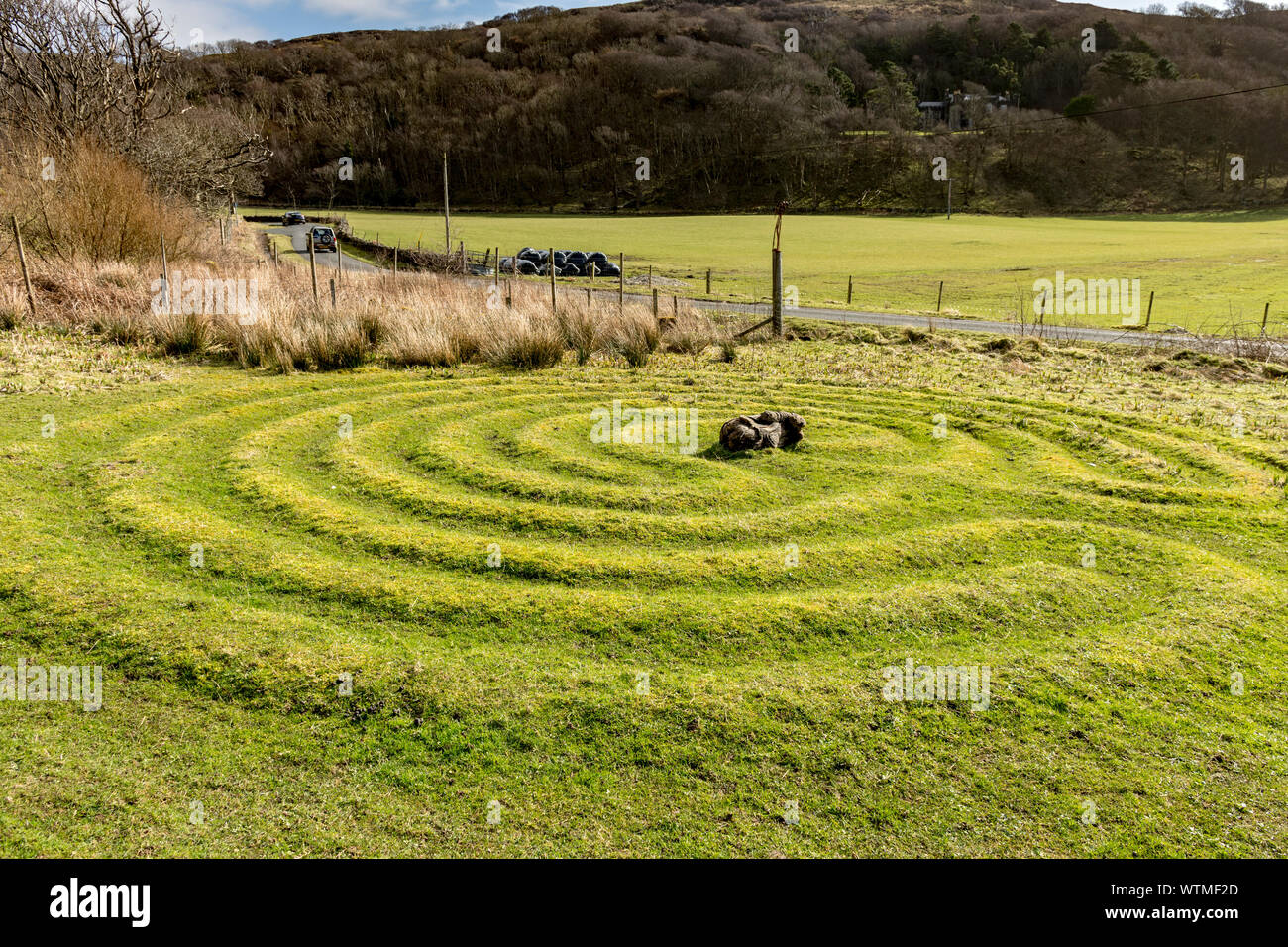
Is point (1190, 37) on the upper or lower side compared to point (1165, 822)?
upper

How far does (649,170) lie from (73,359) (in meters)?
127

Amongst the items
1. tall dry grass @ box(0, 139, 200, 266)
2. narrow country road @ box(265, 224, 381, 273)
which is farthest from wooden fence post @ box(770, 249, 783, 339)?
narrow country road @ box(265, 224, 381, 273)

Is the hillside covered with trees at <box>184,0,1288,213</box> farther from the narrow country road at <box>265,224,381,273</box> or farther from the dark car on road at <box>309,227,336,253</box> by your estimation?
the dark car on road at <box>309,227,336,253</box>

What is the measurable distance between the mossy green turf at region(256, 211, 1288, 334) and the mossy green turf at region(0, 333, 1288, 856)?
83.3 ft

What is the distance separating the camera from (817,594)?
956cm

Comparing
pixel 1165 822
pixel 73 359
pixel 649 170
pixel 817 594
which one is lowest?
pixel 1165 822

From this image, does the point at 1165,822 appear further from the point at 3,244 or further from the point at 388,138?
the point at 388,138

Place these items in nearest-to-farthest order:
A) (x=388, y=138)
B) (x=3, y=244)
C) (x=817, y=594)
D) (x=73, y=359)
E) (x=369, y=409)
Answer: (x=817, y=594) < (x=369, y=409) < (x=73, y=359) < (x=3, y=244) < (x=388, y=138)

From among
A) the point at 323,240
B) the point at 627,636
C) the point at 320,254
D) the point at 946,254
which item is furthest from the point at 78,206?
the point at 946,254

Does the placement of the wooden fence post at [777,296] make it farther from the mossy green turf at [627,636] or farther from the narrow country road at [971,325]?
the mossy green turf at [627,636]

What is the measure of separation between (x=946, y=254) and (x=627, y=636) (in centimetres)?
6246

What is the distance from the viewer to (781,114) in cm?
13762

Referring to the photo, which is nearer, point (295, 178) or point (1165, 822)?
point (1165, 822)
